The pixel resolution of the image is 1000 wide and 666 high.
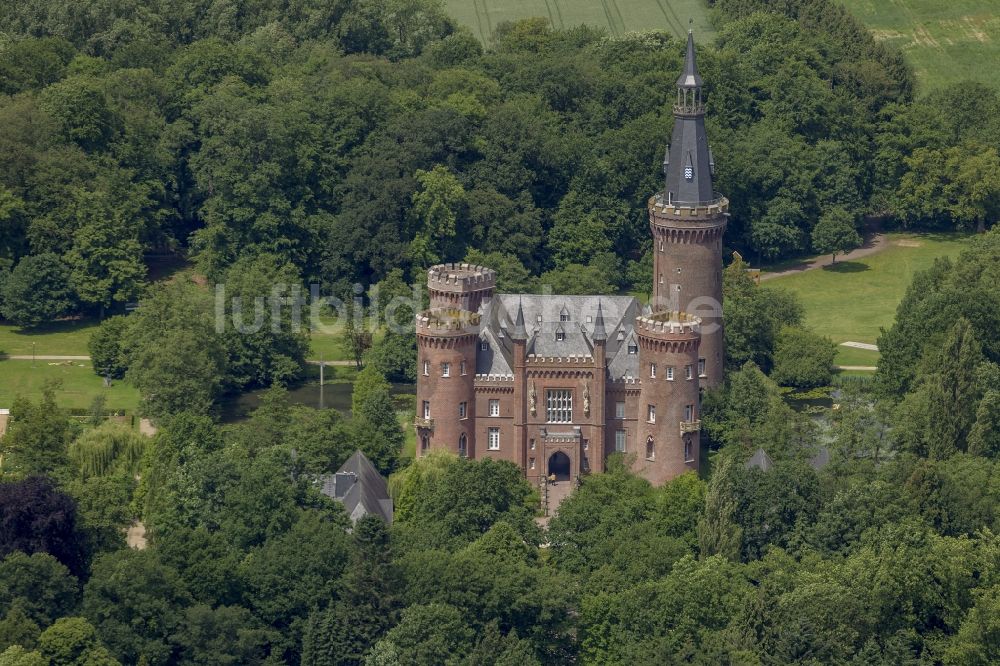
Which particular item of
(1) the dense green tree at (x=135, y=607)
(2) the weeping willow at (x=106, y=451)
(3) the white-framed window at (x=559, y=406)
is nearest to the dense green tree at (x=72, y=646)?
(1) the dense green tree at (x=135, y=607)

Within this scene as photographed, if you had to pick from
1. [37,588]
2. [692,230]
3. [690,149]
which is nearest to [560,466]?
[692,230]

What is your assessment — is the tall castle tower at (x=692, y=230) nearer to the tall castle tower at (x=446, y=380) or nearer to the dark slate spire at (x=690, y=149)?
the dark slate spire at (x=690, y=149)

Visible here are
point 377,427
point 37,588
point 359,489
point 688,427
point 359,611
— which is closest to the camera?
point 37,588

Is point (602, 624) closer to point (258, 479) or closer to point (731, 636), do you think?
point (731, 636)

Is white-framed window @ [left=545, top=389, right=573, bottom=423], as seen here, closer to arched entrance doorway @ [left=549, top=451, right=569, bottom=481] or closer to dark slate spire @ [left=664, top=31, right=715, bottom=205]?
arched entrance doorway @ [left=549, top=451, right=569, bottom=481]

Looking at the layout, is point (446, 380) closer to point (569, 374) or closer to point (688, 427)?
point (569, 374)

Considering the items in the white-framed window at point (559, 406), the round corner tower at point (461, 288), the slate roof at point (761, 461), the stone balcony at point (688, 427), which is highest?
the round corner tower at point (461, 288)

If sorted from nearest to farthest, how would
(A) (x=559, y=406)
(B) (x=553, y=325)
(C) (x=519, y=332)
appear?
(C) (x=519, y=332) < (A) (x=559, y=406) < (B) (x=553, y=325)
